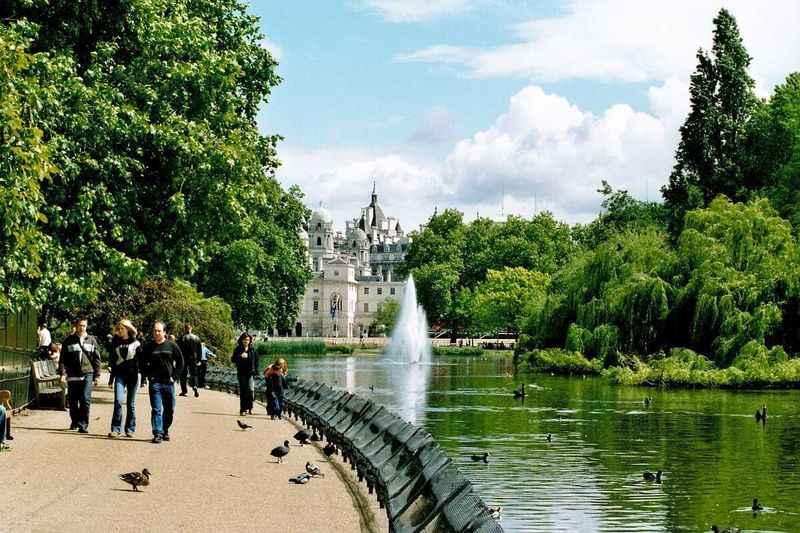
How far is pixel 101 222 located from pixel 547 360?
35.5 metres

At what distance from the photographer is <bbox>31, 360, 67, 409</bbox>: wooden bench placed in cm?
2762

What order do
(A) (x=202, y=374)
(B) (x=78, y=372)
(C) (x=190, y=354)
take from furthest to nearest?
(A) (x=202, y=374), (C) (x=190, y=354), (B) (x=78, y=372)

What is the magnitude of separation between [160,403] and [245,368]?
23.5 feet

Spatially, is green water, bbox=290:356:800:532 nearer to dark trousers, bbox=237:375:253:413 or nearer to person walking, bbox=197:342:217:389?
dark trousers, bbox=237:375:253:413

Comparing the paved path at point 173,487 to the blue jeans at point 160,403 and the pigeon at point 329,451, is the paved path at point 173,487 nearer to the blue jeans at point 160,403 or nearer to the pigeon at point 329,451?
the pigeon at point 329,451

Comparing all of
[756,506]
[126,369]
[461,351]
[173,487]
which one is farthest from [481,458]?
[461,351]

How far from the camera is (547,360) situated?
6125 centimetres

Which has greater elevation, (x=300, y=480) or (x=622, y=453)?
(x=300, y=480)

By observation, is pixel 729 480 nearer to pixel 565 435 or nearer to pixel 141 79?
pixel 565 435

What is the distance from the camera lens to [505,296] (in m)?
128

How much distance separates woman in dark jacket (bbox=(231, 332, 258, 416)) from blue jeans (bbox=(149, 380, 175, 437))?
22.1 ft

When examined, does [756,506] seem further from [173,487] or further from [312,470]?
[173,487]

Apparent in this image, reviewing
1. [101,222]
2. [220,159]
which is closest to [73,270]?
[101,222]

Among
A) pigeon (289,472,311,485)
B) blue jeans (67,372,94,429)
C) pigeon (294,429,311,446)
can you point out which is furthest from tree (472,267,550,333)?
pigeon (289,472,311,485)
